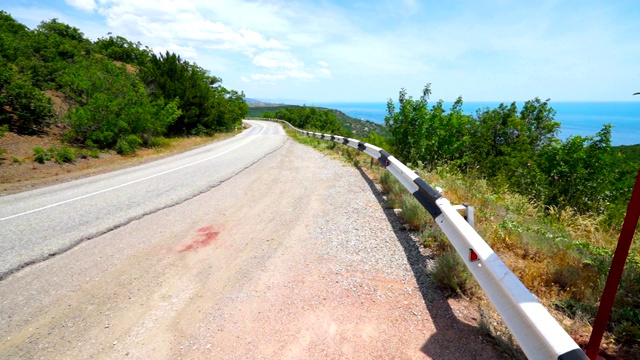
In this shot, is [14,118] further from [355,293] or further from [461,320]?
[461,320]

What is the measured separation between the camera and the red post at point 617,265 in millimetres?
1646

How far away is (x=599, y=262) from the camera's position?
10.8 ft

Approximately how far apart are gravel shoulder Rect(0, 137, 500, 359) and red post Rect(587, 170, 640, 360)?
2.28 ft

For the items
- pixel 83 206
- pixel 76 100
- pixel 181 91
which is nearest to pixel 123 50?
pixel 181 91

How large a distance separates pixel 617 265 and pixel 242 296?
297cm

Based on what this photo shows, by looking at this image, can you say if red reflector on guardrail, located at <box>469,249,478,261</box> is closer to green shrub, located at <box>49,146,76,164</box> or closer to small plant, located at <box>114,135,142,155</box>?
green shrub, located at <box>49,146,76,164</box>

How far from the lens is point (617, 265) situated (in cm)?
174

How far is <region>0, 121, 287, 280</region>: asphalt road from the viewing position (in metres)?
4.86

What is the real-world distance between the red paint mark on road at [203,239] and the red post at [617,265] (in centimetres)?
427

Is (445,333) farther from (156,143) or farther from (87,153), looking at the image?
(156,143)

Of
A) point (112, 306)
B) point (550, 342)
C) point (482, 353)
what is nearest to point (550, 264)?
point (482, 353)

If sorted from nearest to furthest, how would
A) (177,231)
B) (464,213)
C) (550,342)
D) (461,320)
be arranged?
(550,342), (461,320), (464,213), (177,231)

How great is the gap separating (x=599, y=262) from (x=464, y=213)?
140cm

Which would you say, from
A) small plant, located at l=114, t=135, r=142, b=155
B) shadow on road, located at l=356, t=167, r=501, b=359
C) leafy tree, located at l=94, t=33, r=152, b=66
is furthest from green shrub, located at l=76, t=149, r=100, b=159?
leafy tree, located at l=94, t=33, r=152, b=66
